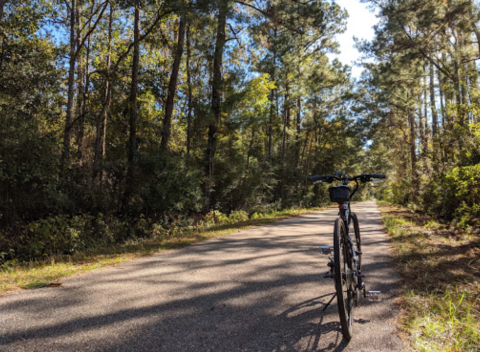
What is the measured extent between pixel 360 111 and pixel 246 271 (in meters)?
25.9

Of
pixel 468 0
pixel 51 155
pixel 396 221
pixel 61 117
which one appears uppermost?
pixel 468 0

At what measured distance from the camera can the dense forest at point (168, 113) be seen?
9031 mm

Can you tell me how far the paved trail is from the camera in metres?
2.39

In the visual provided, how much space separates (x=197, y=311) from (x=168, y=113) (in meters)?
10.1

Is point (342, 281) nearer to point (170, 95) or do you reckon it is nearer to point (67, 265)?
point (67, 265)

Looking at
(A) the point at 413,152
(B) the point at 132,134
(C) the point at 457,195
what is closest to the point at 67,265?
(B) the point at 132,134

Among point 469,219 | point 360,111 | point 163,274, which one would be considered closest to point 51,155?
point 163,274

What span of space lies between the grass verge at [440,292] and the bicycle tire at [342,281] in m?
0.53

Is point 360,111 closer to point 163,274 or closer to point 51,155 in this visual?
point 51,155

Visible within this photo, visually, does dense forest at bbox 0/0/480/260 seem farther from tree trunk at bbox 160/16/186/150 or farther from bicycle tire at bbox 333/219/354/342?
bicycle tire at bbox 333/219/354/342

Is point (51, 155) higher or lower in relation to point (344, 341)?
higher

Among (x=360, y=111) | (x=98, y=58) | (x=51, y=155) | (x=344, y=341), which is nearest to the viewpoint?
(x=344, y=341)

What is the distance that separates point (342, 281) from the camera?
2.37m

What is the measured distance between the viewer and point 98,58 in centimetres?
1627
